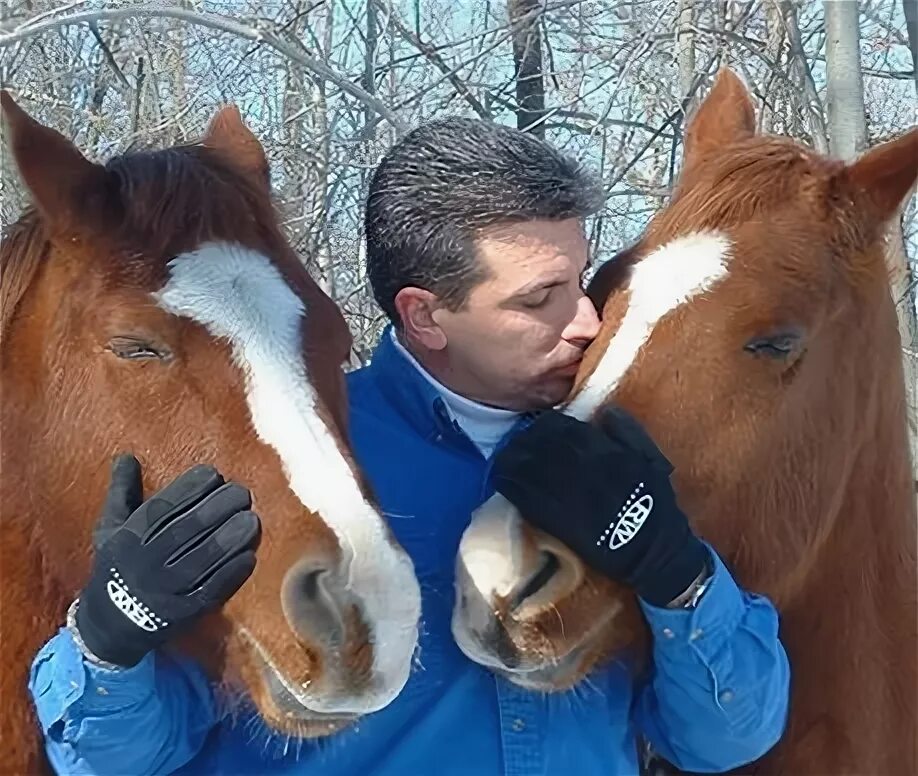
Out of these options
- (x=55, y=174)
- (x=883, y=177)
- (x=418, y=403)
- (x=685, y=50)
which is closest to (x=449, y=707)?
(x=418, y=403)

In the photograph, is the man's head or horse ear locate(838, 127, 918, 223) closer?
the man's head

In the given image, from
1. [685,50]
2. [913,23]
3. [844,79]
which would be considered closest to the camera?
[913,23]

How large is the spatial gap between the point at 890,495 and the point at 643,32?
9.92ft

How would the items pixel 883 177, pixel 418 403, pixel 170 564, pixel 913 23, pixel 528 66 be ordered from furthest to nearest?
1. pixel 528 66
2. pixel 913 23
3. pixel 883 177
4. pixel 418 403
5. pixel 170 564

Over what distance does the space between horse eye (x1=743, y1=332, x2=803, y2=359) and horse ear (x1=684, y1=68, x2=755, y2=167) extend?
561mm

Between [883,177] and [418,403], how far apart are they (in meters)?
0.98

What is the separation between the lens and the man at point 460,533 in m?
1.54

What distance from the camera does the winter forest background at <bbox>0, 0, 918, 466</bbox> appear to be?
4.46 m

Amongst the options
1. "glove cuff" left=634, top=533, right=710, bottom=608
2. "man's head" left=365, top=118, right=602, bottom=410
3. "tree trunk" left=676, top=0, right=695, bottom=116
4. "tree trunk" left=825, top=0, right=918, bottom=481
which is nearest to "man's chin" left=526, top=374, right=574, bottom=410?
"man's head" left=365, top=118, right=602, bottom=410

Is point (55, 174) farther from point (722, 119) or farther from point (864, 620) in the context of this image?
point (864, 620)

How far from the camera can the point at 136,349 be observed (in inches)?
63.2

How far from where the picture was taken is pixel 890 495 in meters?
2.11

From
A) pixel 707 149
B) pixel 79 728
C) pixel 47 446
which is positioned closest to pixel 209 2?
pixel 707 149

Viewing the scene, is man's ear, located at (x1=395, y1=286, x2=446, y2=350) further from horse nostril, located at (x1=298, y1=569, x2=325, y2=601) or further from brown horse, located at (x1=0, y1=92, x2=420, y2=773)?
horse nostril, located at (x1=298, y1=569, x2=325, y2=601)
